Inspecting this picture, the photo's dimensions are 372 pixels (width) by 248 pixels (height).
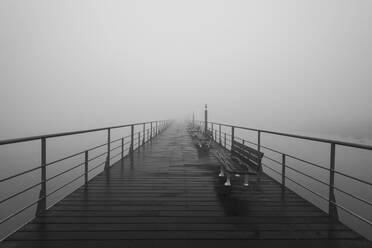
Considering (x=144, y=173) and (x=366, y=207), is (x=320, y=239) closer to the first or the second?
(x=144, y=173)

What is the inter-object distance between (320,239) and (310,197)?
25515 millimetres

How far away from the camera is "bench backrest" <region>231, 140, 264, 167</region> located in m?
4.41

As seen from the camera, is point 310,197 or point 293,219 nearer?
point 293,219

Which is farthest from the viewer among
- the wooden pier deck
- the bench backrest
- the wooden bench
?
the bench backrest

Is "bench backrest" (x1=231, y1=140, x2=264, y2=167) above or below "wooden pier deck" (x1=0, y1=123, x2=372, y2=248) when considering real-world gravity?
above

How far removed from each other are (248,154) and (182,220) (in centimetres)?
225

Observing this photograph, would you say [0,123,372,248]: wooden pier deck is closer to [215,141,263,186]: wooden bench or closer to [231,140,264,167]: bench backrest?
[215,141,263,186]: wooden bench

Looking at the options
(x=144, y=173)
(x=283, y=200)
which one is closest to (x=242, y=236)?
(x=283, y=200)

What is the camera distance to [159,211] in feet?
11.4

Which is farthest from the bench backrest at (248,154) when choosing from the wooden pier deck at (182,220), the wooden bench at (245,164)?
the wooden pier deck at (182,220)

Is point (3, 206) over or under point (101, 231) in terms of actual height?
under

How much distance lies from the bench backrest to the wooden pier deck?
56 cm

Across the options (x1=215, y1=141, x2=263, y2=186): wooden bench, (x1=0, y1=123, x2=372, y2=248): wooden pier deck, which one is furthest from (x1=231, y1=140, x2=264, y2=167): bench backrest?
(x1=0, y1=123, x2=372, y2=248): wooden pier deck

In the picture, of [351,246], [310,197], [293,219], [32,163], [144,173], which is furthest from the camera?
[32,163]
